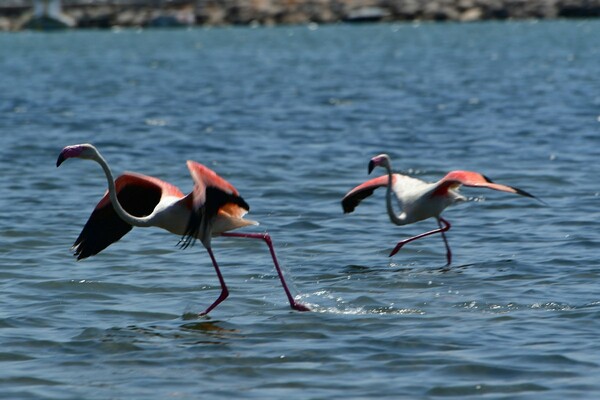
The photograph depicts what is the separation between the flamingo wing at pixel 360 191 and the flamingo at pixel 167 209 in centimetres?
241

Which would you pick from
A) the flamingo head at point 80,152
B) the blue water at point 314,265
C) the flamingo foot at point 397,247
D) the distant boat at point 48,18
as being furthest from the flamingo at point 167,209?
the distant boat at point 48,18

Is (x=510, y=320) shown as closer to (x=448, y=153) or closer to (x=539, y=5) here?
(x=448, y=153)

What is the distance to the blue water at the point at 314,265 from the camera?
8172 millimetres

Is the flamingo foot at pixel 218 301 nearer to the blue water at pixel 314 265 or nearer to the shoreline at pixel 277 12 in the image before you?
the blue water at pixel 314 265

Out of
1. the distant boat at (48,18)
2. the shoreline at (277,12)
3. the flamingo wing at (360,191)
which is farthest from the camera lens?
the distant boat at (48,18)

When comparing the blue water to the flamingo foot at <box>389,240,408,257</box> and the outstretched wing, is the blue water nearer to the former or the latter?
the flamingo foot at <box>389,240,408,257</box>

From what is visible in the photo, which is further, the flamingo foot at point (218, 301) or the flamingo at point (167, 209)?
the flamingo foot at point (218, 301)

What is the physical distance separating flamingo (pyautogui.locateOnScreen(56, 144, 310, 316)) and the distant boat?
3529 inches

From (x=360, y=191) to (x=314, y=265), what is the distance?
4.08 feet

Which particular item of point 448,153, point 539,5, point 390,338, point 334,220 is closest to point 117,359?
point 390,338

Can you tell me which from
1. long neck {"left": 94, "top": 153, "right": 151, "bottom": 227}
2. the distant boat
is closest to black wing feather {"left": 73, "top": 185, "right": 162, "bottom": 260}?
long neck {"left": 94, "top": 153, "right": 151, "bottom": 227}

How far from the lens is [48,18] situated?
322ft

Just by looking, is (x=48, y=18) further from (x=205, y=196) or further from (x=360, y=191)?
(x=205, y=196)

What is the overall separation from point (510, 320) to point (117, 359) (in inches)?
112
